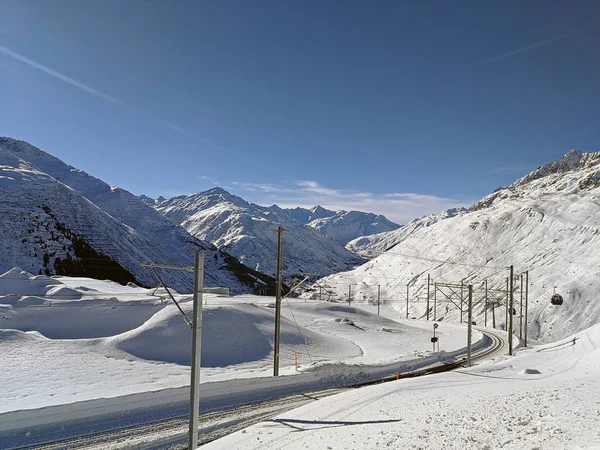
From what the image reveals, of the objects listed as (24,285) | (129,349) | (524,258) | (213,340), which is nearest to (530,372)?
(213,340)

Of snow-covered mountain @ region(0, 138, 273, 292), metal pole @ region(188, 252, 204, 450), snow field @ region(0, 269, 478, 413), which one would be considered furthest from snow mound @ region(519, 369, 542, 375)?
snow-covered mountain @ region(0, 138, 273, 292)

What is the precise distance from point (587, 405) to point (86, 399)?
68.4ft

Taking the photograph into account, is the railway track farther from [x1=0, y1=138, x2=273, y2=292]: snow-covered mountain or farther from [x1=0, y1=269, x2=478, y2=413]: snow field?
[x1=0, y1=138, x2=273, y2=292]: snow-covered mountain

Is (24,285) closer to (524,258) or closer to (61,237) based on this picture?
(61,237)

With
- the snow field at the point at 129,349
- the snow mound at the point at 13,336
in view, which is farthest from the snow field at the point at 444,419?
the snow mound at the point at 13,336

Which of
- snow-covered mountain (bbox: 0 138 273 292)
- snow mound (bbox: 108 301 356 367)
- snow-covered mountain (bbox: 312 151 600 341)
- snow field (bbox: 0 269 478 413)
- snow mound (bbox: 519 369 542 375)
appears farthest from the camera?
snow-covered mountain (bbox: 0 138 273 292)

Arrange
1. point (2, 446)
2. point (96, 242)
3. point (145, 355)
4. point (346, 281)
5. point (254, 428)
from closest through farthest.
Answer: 1. point (2, 446)
2. point (254, 428)
3. point (145, 355)
4. point (96, 242)
5. point (346, 281)

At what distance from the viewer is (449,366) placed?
38062 millimetres

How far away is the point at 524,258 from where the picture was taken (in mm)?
102750

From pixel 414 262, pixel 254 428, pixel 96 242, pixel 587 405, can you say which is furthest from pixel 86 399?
pixel 414 262

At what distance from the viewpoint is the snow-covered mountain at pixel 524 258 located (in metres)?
76.9

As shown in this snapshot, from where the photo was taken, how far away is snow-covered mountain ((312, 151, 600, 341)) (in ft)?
252

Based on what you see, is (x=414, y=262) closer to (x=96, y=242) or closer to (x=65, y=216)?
(x=96, y=242)

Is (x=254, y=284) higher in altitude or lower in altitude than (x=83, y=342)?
lower
